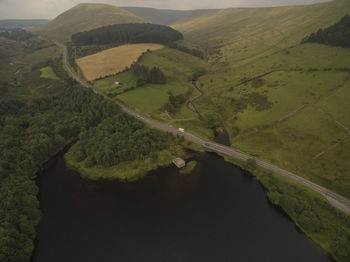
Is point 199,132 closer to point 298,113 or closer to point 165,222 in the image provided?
point 165,222

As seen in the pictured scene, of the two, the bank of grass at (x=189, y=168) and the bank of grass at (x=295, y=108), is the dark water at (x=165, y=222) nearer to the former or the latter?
the bank of grass at (x=189, y=168)

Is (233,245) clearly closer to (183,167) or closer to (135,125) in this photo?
(183,167)

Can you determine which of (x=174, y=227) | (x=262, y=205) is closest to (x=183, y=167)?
(x=174, y=227)

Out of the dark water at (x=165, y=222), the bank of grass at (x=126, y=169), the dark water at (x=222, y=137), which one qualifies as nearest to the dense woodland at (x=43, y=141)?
the bank of grass at (x=126, y=169)

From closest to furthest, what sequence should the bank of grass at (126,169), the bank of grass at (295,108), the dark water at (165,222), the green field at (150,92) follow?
the dark water at (165,222), the bank of grass at (126,169), the bank of grass at (295,108), the green field at (150,92)

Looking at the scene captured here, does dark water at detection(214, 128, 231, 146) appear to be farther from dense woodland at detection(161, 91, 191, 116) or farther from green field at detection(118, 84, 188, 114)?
green field at detection(118, 84, 188, 114)

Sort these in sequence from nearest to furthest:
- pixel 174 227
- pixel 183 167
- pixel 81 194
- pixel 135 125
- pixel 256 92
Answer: pixel 174 227, pixel 81 194, pixel 183 167, pixel 135 125, pixel 256 92

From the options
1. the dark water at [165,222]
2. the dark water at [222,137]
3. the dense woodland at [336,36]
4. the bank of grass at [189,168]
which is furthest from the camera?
the dense woodland at [336,36]
